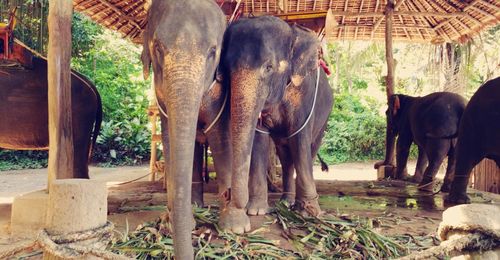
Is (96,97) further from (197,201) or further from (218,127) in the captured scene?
(218,127)

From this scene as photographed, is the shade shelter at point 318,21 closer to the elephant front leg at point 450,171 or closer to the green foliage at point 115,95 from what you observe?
the elephant front leg at point 450,171

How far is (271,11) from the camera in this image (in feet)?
26.6

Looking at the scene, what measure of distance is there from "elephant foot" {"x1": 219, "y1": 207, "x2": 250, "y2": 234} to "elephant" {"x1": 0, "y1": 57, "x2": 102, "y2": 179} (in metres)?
2.20

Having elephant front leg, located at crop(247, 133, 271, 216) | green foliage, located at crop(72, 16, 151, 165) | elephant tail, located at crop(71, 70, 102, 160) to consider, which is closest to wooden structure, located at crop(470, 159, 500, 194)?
elephant front leg, located at crop(247, 133, 271, 216)

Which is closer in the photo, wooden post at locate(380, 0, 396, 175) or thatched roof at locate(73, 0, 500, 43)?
thatched roof at locate(73, 0, 500, 43)

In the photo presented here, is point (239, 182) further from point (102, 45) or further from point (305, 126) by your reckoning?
point (102, 45)

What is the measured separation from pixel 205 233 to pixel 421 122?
4708 millimetres

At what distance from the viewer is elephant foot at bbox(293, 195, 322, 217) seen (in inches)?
148

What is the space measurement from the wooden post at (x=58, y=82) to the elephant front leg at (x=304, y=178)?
2.12 m

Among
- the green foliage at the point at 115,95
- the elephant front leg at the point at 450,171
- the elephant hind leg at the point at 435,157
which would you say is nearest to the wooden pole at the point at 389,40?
the elephant front leg at the point at 450,171

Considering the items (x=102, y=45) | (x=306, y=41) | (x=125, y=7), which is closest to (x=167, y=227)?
(x=306, y=41)

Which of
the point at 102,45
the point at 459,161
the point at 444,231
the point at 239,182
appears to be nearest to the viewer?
the point at 444,231

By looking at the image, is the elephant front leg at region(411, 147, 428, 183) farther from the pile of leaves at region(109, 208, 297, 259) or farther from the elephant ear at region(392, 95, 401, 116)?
the pile of leaves at region(109, 208, 297, 259)

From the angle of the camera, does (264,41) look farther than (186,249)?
Yes
